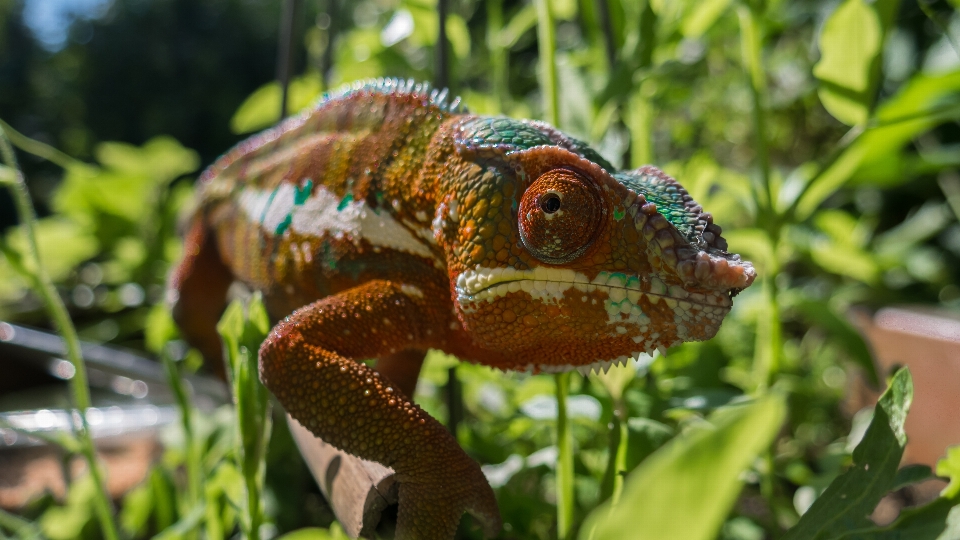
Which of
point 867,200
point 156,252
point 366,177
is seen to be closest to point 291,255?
point 366,177

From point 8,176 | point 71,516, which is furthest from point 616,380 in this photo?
point 71,516

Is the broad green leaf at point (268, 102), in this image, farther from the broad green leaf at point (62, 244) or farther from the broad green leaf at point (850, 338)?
the broad green leaf at point (62, 244)

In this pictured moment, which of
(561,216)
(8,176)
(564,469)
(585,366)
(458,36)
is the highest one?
(458,36)

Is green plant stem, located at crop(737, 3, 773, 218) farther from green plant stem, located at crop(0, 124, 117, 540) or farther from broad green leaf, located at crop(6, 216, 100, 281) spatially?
broad green leaf, located at crop(6, 216, 100, 281)

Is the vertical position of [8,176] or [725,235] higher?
[8,176]

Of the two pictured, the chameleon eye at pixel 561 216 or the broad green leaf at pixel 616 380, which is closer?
the chameleon eye at pixel 561 216

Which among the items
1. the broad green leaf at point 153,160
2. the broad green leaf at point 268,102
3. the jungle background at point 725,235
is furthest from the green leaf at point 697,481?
the broad green leaf at point 153,160

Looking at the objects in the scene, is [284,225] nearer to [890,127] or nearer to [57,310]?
[57,310]
